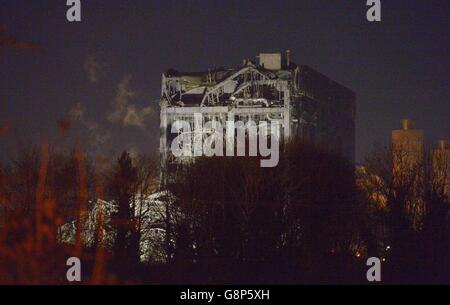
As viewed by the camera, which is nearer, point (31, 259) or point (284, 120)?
point (31, 259)

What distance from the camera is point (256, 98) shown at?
182 feet

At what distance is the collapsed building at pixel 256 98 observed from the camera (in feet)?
179

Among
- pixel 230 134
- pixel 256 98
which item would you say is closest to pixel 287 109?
pixel 256 98

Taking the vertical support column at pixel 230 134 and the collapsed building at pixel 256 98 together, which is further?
the collapsed building at pixel 256 98

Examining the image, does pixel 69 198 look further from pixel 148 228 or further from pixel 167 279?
pixel 167 279

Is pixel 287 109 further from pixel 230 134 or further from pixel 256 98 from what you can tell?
pixel 230 134

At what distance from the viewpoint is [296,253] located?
128ft

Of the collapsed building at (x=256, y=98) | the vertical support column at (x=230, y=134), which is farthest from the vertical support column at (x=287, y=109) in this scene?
the vertical support column at (x=230, y=134)

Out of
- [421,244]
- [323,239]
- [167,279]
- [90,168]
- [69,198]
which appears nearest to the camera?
[167,279]

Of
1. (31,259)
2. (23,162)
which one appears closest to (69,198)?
(23,162)

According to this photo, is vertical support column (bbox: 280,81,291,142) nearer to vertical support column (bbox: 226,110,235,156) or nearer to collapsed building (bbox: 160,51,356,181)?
collapsed building (bbox: 160,51,356,181)

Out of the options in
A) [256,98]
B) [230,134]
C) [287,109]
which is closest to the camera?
[230,134]

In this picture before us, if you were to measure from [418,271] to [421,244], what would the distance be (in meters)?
3.85

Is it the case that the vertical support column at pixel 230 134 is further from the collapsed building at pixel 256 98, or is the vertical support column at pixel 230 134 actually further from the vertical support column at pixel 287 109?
the vertical support column at pixel 287 109
